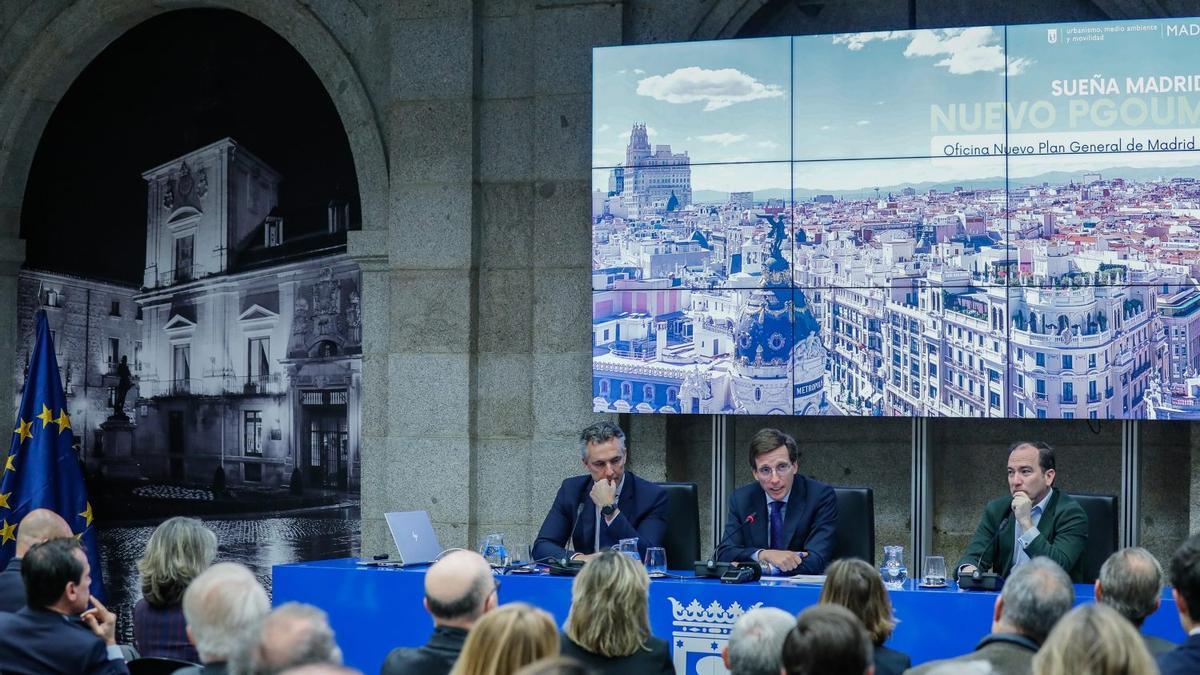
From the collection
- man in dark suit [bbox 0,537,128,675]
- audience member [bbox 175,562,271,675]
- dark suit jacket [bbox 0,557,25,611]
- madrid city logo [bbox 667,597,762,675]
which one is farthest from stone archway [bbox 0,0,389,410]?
audience member [bbox 175,562,271,675]

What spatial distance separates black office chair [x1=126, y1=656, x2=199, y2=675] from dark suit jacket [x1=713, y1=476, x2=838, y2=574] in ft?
7.99

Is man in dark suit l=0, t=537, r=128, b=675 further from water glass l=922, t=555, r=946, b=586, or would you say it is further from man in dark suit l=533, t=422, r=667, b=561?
water glass l=922, t=555, r=946, b=586

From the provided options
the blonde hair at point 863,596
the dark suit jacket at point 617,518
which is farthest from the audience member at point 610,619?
the dark suit jacket at point 617,518

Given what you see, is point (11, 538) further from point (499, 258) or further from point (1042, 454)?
point (1042, 454)

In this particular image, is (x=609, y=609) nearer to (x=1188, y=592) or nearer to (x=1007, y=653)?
(x=1007, y=653)

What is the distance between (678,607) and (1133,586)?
1.76m

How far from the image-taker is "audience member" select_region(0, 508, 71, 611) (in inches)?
180

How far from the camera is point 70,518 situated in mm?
7742

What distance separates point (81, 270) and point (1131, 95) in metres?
6.24

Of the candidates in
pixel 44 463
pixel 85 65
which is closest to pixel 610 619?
pixel 44 463

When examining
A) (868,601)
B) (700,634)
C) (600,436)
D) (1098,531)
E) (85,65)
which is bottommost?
(700,634)

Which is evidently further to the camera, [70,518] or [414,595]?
[70,518]

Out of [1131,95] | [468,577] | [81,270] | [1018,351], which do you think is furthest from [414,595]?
[81,270]

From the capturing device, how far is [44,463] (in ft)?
25.4
